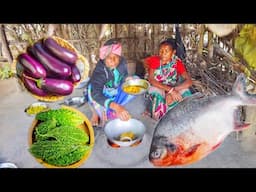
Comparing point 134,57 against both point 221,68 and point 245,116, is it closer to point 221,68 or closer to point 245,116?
point 221,68

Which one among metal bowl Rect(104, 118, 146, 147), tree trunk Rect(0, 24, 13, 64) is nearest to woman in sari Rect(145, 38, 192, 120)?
metal bowl Rect(104, 118, 146, 147)

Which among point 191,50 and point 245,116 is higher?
point 191,50

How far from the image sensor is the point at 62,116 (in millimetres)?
2773

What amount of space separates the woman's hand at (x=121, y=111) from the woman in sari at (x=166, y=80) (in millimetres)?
141

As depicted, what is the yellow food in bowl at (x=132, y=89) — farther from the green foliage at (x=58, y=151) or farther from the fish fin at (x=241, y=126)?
the fish fin at (x=241, y=126)

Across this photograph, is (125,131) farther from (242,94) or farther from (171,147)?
(242,94)

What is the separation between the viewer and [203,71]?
107 inches

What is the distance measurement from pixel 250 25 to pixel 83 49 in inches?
37.9

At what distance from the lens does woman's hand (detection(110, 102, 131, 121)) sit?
9.02 ft

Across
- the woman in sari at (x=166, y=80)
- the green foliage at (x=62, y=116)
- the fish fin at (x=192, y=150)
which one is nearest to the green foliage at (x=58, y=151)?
the green foliage at (x=62, y=116)

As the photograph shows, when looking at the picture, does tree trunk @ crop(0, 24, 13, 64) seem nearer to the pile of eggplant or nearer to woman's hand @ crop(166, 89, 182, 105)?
the pile of eggplant

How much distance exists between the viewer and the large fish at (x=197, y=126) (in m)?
2.74

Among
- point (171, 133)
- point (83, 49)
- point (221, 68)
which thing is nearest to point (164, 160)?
point (171, 133)

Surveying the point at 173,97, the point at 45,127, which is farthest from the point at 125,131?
the point at 45,127
